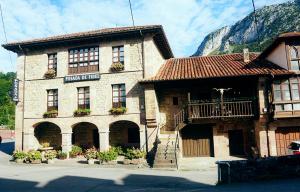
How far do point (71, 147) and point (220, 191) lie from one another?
570 inches

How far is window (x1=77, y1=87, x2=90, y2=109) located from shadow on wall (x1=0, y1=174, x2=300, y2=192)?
7903mm

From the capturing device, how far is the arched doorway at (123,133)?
22953 millimetres

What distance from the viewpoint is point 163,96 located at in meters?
21.8

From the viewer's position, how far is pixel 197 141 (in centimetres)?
2150

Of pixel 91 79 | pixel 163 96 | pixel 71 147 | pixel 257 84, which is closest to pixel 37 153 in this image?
pixel 71 147

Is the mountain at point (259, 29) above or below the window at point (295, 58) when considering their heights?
above

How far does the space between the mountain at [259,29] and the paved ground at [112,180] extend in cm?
4784

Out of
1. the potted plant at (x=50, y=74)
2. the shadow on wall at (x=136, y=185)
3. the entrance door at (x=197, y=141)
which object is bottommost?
the shadow on wall at (x=136, y=185)

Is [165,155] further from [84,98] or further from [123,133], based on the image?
[84,98]

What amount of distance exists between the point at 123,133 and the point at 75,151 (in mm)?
3861

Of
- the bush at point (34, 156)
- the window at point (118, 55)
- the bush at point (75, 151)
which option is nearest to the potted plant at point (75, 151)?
the bush at point (75, 151)

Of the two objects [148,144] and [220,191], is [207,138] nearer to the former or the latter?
[148,144]

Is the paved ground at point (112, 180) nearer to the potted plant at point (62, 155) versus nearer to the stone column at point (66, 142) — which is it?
the potted plant at point (62, 155)

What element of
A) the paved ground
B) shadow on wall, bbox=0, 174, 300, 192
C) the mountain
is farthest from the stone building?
the mountain
